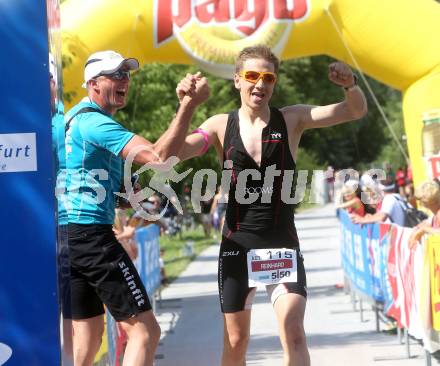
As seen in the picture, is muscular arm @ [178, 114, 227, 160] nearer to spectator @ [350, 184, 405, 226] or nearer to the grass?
spectator @ [350, 184, 405, 226]

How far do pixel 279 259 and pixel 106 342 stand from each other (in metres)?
2.53

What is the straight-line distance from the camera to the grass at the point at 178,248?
72.1ft

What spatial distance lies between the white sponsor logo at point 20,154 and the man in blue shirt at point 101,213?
569 mm

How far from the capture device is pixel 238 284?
18.7 ft

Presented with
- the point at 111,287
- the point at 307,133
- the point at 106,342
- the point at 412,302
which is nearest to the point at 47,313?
the point at 111,287

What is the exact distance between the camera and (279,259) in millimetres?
5660

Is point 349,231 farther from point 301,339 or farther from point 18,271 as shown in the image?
point 18,271

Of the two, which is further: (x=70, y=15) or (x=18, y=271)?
(x=70, y=15)

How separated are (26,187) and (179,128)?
77 centimetres

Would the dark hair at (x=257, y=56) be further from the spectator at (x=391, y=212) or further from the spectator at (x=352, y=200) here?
the spectator at (x=352, y=200)

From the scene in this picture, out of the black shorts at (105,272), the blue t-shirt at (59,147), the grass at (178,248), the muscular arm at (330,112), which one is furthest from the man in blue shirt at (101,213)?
the grass at (178,248)

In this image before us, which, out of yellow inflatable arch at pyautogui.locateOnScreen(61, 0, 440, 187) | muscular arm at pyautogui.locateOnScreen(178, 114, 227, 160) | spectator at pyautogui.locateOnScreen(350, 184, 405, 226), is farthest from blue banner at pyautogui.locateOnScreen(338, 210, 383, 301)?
muscular arm at pyautogui.locateOnScreen(178, 114, 227, 160)

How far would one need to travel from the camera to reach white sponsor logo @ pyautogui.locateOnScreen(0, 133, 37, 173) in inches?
175

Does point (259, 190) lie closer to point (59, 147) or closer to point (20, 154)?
point (59, 147)
